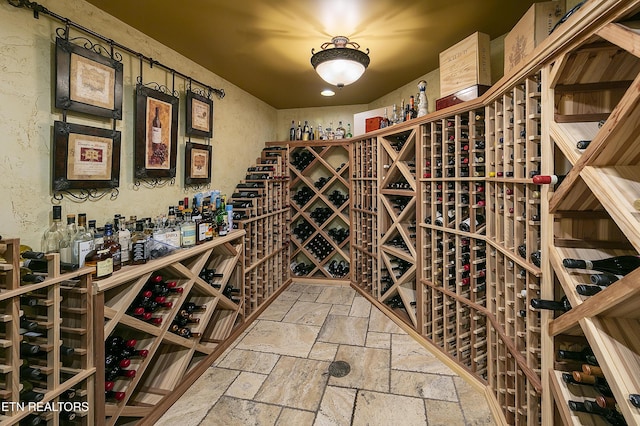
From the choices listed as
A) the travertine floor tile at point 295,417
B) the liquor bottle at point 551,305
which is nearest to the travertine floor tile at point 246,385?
the travertine floor tile at point 295,417

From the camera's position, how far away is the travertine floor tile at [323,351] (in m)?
2.21

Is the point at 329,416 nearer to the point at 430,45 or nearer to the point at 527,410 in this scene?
the point at 527,410

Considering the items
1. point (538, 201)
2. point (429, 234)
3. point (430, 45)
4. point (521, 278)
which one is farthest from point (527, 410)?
point (430, 45)

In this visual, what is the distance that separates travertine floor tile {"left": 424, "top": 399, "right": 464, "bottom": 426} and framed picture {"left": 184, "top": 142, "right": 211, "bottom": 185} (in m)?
2.26

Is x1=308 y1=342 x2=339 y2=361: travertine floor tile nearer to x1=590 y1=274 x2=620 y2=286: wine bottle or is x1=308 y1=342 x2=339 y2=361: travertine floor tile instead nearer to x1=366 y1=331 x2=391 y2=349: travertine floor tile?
x1=366 y1=331 x2=391 y2=349: travertine floor tile

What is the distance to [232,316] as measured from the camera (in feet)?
8.07

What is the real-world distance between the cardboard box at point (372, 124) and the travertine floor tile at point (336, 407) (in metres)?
2.35

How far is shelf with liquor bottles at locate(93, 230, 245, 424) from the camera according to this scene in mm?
1422

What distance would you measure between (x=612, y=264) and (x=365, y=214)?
98.6 inches

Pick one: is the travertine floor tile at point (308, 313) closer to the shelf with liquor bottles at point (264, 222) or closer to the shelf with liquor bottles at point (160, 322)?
the shelf with liquor bottles at point (264, 222)

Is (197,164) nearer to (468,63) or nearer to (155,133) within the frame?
(155,133)

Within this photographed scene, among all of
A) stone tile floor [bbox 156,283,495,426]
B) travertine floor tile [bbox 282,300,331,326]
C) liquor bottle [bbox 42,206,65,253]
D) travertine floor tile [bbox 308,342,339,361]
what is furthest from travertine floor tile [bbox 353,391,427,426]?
liquor bottle [bbox 42,206,65,253]

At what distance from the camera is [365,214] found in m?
3.35

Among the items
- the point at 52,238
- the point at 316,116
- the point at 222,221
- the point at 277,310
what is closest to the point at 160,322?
the point at 52,238
